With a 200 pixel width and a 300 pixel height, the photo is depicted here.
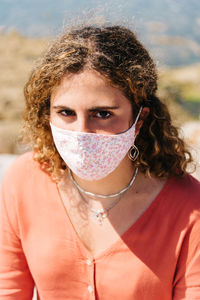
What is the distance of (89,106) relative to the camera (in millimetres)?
1360

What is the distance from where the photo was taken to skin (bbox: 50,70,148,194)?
136 cm

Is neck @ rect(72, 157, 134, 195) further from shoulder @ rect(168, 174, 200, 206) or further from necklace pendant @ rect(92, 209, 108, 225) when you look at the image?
shoulder @ rect(168, 174, 200, 206)

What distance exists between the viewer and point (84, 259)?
152 cm

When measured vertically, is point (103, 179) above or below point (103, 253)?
above

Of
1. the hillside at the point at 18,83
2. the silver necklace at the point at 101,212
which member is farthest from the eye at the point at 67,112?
the hillside at the point at 18,83

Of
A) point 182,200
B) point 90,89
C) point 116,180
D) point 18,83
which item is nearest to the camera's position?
point 90,89

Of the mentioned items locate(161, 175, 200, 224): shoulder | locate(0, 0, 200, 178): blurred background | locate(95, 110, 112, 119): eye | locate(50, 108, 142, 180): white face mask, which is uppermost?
locate(0, 0, 200, 178): blurred background

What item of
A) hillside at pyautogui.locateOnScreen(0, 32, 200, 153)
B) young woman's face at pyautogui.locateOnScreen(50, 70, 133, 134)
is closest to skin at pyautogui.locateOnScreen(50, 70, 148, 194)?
young woman's face at pyautogui.locateOnScreen(50, 70, 133, 134)

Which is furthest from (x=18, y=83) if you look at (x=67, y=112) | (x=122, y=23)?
(x=67, y=112)

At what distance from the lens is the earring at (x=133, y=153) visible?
1628 mm

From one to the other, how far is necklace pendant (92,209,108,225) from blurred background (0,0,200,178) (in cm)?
61

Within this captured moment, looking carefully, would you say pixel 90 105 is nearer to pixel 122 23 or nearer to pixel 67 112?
pixel 67 112

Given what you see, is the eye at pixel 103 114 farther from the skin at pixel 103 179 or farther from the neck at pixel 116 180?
the neck at pixel 116 180

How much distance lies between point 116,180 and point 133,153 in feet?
0.48
